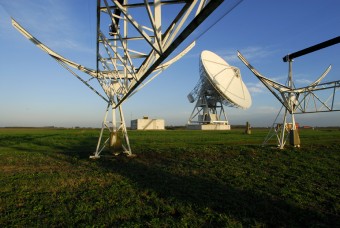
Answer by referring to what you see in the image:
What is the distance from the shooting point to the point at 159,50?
731 cm

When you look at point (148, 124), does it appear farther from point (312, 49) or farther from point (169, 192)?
point (169, 192)

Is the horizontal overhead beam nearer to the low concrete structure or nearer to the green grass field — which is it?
the green grass field

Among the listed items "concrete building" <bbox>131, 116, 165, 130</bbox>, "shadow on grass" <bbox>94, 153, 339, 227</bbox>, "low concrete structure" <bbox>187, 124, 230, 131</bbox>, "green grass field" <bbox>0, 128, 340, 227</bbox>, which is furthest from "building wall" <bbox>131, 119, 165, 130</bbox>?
"shadow on grass" <bbox>94, 153, 339, 227</bbox>

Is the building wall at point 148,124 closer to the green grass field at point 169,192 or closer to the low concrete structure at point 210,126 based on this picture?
the low concrete structure at point 210,126

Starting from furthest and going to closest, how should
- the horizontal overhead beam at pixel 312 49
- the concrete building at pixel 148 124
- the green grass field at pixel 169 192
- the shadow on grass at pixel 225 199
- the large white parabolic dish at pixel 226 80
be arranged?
the concrete building at pixel 148 124 → the large white parabolic dish at pixel 226 80 → the horizontal overhead beam at pixel 312 49 → the shadow on grass at pixel 225 199 → the green grass field at pixel 169 192

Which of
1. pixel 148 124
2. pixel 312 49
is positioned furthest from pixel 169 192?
pixel 148 124

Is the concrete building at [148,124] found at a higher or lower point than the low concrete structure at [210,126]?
higher

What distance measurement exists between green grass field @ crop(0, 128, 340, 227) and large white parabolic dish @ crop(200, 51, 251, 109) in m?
35.2

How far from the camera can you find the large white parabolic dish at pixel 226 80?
179 ft

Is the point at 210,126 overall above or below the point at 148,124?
below

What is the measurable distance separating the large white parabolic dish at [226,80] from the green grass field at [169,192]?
116 feet

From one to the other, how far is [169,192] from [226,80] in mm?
47658

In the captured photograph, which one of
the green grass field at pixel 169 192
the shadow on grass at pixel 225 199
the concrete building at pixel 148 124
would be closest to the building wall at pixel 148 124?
the concrete building at pixel 148 124

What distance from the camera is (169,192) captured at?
37.7 ft
